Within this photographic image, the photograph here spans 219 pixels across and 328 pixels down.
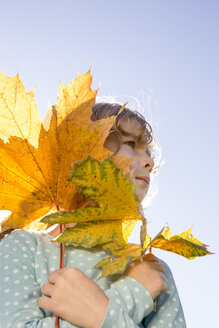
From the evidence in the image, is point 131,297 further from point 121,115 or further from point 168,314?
point 121,115

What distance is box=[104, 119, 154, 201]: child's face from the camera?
4.15 ft

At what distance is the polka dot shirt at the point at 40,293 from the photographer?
2.87 ft

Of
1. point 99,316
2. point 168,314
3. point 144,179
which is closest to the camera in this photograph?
point 99,316

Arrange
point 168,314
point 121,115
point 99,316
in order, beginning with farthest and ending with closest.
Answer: point 121,115, point 168,314, point 99,316

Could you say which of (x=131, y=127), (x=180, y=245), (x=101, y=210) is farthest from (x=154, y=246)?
(x=131, y=127)

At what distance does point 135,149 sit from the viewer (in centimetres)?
135

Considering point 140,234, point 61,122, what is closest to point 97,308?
point 140,234

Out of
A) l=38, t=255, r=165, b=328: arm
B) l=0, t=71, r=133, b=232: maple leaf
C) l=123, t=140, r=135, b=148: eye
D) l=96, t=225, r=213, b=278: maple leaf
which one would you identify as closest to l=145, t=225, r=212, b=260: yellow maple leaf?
l=96, t=225, r=213, b=278: maple leaf

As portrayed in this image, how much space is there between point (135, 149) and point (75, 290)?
2.07 feet

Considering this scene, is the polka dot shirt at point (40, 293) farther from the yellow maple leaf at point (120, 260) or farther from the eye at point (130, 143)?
the eye at point (130, 143)

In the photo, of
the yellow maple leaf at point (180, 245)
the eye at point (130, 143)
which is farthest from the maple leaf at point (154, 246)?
the eye at point (130, 143)

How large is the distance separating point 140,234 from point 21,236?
0.44m

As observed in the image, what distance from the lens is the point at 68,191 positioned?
0.98 meters

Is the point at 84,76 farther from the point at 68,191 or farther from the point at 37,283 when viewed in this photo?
the point at 37,283
